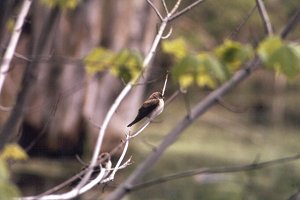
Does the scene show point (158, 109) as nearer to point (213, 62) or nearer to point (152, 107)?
point (152, 107)

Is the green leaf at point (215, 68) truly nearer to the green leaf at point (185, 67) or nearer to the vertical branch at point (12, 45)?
the green leaf at point (185, 67)

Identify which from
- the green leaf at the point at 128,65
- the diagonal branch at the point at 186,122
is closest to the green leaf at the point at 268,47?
the diagonal branch at the point at 186,122

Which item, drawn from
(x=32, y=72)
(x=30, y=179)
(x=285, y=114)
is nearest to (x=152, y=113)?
(x=32, y=72)

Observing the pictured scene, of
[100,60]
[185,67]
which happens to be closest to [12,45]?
[185,67]

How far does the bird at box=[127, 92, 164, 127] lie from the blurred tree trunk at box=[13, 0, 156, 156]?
4.83m

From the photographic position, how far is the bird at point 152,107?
174 cm

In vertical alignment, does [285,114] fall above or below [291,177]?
below

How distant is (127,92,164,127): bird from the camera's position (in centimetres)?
174

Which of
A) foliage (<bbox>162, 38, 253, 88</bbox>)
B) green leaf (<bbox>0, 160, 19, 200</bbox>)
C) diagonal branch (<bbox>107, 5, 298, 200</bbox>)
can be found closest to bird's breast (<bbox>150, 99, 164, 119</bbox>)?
foliage (<bbox>162, 38, 253, 88</bbox>)

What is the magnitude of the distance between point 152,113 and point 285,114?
8.41 m

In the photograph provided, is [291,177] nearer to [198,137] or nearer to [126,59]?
[198,137]

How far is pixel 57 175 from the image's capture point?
614 cm

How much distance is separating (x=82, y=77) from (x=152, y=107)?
5.24 m

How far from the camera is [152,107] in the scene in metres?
1.76
